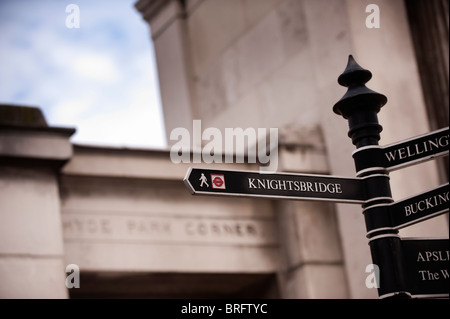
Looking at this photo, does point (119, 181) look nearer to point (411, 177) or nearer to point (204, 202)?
point (204, 202)

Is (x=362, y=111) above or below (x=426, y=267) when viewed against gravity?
above

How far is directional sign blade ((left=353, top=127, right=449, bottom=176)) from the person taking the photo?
251 inches

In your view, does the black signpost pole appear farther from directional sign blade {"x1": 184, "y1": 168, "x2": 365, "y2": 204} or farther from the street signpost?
directional sign blade {"x1": 184, "y1": 168, "x2": 365, "y2": 204}

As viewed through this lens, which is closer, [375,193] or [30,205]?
[375,193]

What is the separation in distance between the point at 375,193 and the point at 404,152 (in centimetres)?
35

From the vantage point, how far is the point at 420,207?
6.24 m

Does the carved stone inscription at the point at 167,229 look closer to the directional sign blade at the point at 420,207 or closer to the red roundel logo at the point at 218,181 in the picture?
the red roundel logo at the point at 218,181

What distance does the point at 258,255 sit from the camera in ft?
41.2

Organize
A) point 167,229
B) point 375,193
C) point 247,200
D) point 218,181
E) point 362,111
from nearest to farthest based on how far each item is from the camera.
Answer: point 218,181, point 375,193, point 362,111, point 167,229, point 247,200

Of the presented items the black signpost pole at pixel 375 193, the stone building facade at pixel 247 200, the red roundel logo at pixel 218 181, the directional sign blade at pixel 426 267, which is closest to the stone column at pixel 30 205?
the stone building facade at pixel 247 200

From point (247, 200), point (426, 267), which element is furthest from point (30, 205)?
point (426, 267)

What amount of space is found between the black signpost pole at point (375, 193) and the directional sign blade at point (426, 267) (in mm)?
125

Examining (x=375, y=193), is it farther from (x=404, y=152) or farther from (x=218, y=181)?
(x=218, y=181)
